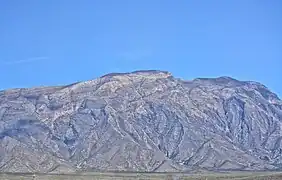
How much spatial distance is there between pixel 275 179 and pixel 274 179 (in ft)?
1.09

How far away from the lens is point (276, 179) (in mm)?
158375

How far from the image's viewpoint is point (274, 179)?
159 meters

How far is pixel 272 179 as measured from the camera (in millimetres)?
159625

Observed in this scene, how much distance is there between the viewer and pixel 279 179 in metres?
155

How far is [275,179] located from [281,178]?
2113 mm

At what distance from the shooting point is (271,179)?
160000mm

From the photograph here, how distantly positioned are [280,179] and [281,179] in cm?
76

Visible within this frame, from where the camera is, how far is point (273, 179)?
15950 cm

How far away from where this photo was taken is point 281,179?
504ft

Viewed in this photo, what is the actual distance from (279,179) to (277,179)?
2.15m

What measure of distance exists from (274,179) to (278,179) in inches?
111

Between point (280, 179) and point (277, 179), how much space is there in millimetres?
2911

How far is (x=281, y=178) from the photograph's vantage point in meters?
157

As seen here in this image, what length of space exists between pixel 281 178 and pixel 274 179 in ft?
8.01
